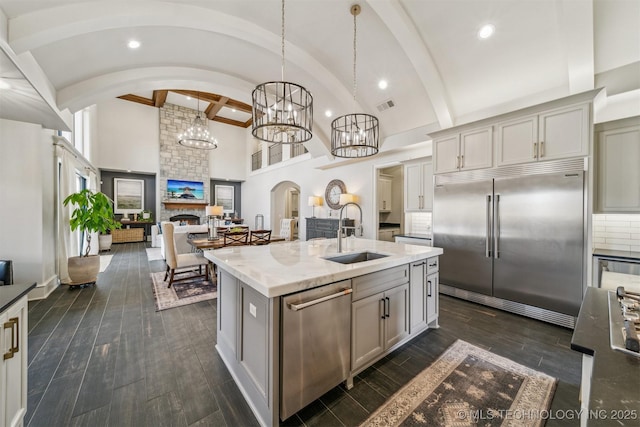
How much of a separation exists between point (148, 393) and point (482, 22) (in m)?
5.10

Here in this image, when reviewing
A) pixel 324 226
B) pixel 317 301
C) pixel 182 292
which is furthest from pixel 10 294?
pixel 324 226

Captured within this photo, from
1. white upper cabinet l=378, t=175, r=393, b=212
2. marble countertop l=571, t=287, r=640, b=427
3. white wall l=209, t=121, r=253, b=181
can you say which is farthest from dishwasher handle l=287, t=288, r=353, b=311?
white wall l=209, t=121, r=253, b=181

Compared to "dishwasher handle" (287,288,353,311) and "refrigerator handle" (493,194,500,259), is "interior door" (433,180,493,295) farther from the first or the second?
"dishwasher handle" (287,288,353,311)

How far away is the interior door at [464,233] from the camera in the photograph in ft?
11.0

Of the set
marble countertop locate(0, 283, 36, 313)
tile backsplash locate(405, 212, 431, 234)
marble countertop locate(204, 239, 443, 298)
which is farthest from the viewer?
tile backsplash locate(405, 212, 431, 234)

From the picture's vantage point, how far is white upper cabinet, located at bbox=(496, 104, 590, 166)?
265cm

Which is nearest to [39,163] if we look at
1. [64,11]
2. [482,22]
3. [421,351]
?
[64,11]

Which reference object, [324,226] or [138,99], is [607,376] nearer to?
[324,226]

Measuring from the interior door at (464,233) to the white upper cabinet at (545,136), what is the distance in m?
0.47

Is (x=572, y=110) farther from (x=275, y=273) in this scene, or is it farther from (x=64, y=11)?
(x=64, y=11)

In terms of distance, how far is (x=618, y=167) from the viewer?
8.98 feet

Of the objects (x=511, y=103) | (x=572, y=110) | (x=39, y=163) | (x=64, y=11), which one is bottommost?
(x=39, y=163)

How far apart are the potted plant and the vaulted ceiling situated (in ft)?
4.67

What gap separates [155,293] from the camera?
147 inches
